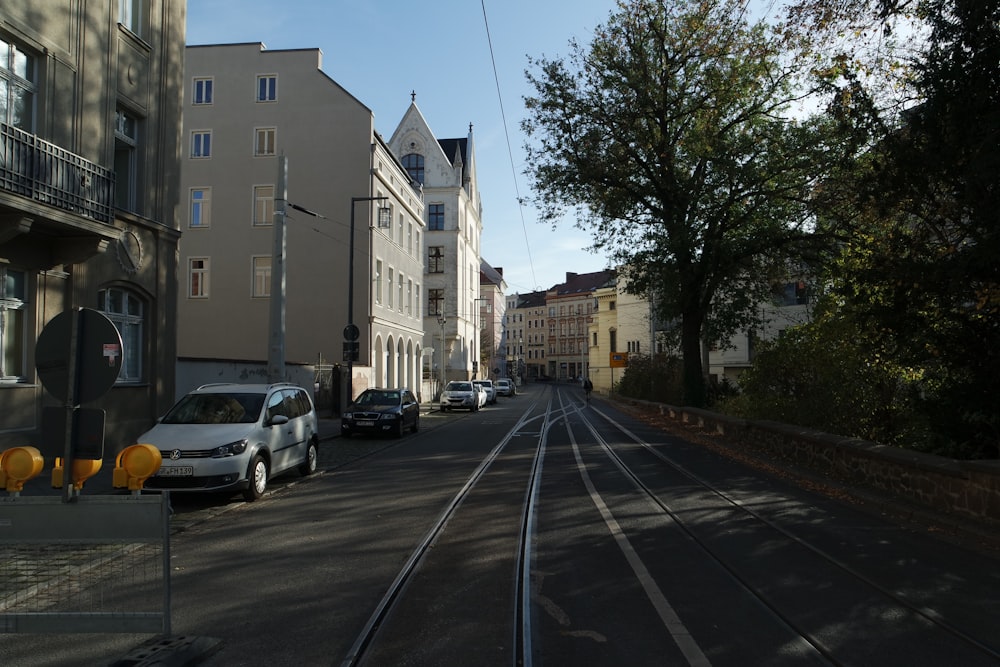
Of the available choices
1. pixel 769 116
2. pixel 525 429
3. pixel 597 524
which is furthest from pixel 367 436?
pixel 769 116

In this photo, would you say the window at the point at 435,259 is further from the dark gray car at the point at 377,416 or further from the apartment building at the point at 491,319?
the dark gray car at the point at 377,416

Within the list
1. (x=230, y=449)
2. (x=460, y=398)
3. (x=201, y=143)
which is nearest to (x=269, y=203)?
(x=201, y=143)

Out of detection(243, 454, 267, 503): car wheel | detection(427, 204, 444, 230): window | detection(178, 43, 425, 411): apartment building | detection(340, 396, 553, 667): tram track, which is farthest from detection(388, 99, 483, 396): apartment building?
detection(243, 454, 267, 503): car wheel

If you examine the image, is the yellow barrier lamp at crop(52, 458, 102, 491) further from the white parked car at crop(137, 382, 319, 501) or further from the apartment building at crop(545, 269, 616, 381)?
the apartment building at crop(545, 269, 616, 381)

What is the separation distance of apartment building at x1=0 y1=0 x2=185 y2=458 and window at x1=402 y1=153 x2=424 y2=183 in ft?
142

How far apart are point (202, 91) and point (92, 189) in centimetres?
2701

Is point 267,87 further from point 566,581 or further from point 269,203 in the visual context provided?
point 566,581

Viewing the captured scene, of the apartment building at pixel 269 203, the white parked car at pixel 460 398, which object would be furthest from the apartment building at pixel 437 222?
the apartment building at pixel 269 203

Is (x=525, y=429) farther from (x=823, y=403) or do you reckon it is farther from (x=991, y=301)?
(x=991, y=301)

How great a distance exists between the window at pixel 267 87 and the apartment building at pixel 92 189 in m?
20.3

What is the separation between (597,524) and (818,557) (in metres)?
2.38

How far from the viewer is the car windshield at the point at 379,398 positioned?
21.6m

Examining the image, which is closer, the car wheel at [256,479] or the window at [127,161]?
the car wheel at [256,479]

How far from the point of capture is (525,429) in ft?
78.5
